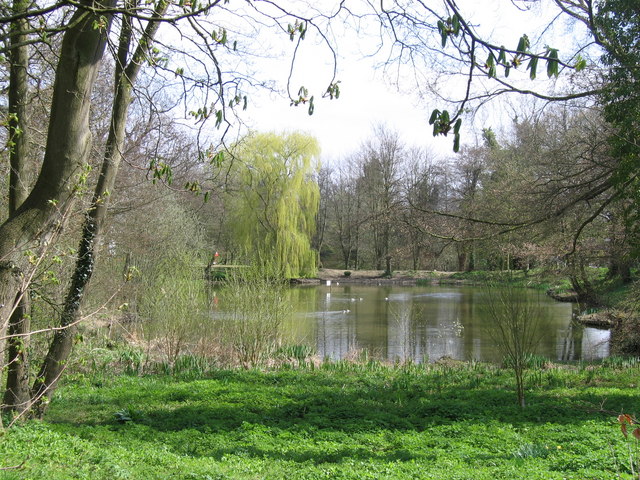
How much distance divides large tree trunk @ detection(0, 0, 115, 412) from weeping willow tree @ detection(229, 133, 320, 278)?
22.9 m

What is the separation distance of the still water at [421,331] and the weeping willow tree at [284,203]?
5.41 metres

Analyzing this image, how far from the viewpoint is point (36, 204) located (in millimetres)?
3822

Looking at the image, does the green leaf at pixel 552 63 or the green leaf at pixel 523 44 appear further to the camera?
the green leaf at pixel 523 44

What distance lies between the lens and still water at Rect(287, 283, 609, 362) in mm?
13195

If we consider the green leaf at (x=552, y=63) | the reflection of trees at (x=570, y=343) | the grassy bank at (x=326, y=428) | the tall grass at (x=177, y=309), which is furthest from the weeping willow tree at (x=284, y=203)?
the green leaf at (x=552, y=63)

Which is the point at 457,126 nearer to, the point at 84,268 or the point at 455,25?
the point at 455,25

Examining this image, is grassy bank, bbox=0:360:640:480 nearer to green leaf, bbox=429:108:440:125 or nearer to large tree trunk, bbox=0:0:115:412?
large tree trunk, bbox=0:0:115:412

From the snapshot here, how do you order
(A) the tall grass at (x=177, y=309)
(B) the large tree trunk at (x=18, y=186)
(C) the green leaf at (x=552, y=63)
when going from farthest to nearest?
(A) the tall grass at (x=177, y=309), (B) the large tree trunk at (x=18, y=186), (C) the green leaf at (x=552, y=63)

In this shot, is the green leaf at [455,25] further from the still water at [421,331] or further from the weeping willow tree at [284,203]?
the weeping willow tree at [284,203]

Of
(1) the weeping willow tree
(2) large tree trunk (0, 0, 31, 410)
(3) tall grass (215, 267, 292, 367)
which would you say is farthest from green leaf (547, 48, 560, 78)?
(1) the weeping willow tree

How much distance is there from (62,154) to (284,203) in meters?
25.5

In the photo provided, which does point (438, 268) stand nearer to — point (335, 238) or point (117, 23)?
point (335, 238)

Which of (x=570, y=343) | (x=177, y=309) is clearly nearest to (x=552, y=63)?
(x=177, y=309)

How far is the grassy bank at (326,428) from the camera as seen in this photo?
410cm
